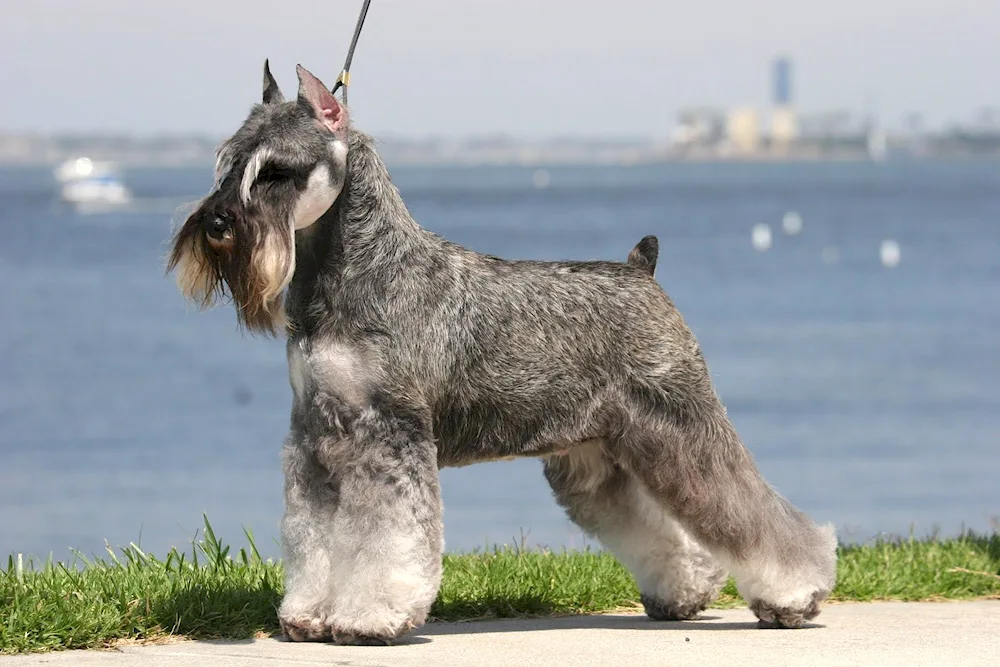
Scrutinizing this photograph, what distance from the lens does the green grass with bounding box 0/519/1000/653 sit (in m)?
6.07

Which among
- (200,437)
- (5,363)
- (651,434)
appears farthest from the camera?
(5,363)

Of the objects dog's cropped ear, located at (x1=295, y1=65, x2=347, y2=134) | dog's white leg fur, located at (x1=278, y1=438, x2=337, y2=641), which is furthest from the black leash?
dog's white leg fur, located at (x1=278, y1=438, x2=337, y2=641)

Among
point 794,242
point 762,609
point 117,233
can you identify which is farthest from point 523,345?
point 117,233

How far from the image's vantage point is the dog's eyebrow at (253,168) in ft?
18.8

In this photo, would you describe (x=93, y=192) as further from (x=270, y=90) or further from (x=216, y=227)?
(x=216, y=227)

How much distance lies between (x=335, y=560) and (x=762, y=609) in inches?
75.4

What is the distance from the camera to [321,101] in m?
6.01

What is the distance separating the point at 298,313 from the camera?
19.9ft

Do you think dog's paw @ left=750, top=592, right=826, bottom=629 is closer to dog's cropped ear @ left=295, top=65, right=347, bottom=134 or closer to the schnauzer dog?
the schnauzer dog

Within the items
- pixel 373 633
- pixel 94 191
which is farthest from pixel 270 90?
pixel 94 191

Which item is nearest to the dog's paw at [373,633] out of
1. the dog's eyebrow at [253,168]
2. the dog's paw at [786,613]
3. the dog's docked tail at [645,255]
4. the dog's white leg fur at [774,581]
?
the dog's white leg fur at [774,581]

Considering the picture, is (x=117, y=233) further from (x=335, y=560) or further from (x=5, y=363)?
(x=335, y=560)

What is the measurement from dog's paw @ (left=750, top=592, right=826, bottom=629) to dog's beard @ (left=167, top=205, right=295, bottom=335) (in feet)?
7.94

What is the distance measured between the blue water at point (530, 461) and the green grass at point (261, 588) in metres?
1.22
